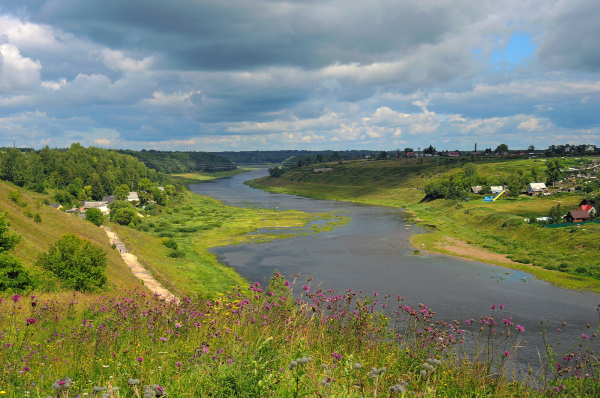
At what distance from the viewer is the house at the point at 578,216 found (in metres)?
60.4

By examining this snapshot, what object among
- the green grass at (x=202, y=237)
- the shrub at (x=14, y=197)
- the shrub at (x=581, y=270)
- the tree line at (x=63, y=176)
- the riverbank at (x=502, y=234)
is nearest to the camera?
the green grass at (x=202, y=237)

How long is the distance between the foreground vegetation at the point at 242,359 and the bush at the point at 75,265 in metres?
17.0

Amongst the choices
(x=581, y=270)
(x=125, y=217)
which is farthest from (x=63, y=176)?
(x=581, y=270)

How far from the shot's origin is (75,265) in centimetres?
2561

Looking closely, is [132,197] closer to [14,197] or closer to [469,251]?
[14,197]

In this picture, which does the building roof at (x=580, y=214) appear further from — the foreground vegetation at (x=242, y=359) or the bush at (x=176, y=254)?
the foreground vegetation at (x=242, y=359)

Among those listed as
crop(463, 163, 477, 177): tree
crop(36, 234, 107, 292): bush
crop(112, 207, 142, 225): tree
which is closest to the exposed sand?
crop(36, 234, 107, 292): bush

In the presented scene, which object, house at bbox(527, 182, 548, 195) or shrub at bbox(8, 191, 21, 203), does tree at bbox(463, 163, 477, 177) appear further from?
shrub at bbox(8, 191, 21, 203)

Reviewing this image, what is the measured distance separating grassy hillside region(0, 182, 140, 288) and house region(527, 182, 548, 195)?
3874 inches

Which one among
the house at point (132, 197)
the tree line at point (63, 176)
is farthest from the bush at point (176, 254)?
the house at point (132, 197)

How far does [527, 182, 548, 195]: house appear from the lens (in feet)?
331

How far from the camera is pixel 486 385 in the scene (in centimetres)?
668

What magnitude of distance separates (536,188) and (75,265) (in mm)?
107338

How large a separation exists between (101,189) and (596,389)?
115m
